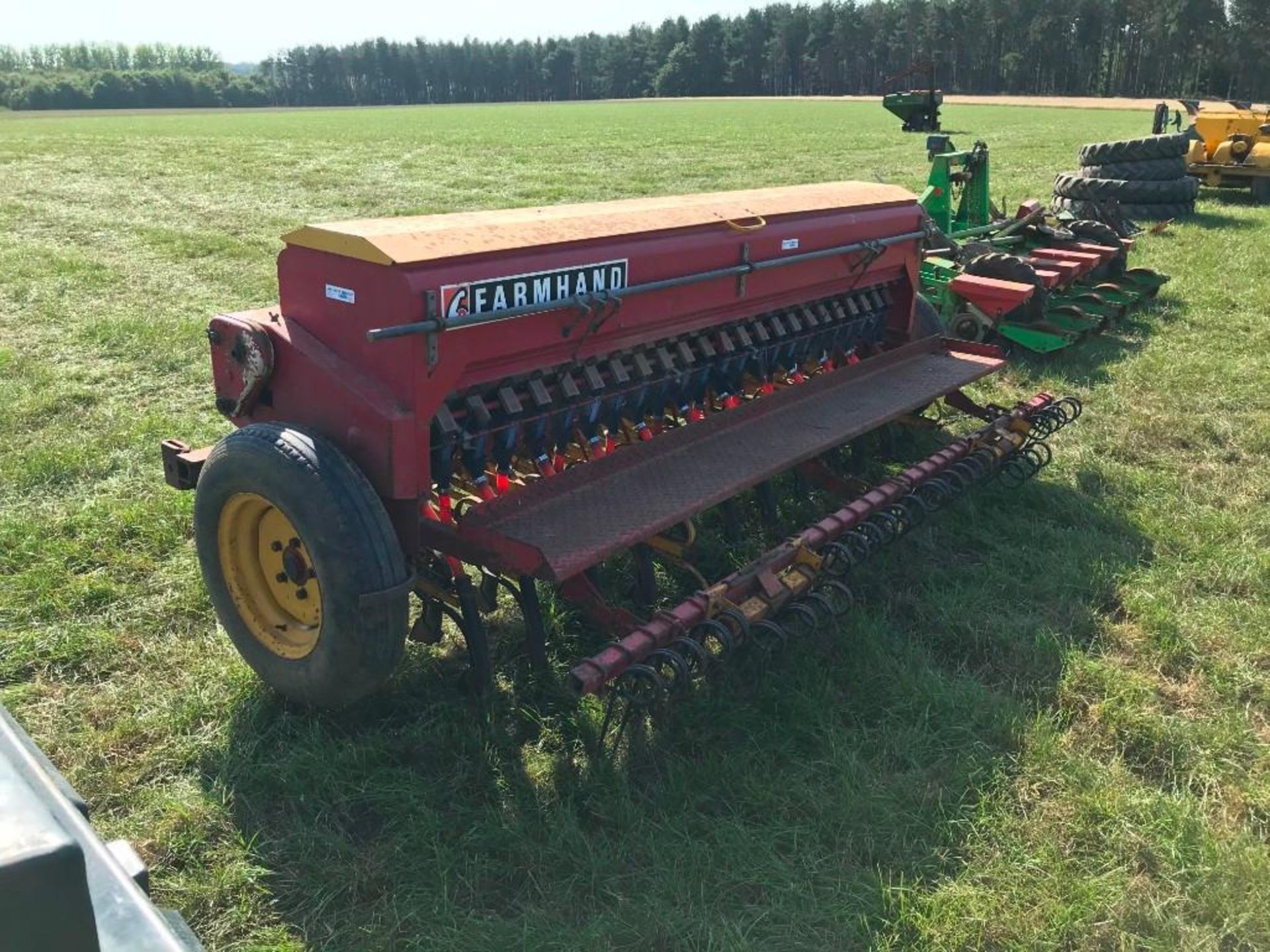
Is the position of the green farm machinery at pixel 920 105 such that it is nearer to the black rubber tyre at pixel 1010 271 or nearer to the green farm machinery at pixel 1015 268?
the green farm machinery at pixel 1015 268

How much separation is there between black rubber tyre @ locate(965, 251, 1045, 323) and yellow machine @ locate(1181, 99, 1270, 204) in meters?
10.1

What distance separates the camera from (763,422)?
4.58 meters

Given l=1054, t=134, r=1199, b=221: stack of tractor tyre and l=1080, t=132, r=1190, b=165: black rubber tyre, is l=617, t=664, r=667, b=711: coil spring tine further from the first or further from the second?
l=1080, t=132, r=1190, b=165: black rubber tyre

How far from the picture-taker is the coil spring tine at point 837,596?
3.78m

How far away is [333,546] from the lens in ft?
10.3

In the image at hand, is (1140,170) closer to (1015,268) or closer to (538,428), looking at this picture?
(1015,268)

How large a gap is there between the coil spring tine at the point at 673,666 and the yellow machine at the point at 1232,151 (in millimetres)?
15442

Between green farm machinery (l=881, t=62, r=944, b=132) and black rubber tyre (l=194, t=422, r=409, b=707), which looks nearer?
black rubber tyre (l=194, t=422, r=409, b=707)

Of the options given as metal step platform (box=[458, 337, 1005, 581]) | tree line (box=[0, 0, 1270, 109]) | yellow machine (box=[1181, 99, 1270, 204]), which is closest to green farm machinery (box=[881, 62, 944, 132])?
yellow machine (box=[1181, 99, 1270, 204])

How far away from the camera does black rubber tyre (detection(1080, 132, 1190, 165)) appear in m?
11.9

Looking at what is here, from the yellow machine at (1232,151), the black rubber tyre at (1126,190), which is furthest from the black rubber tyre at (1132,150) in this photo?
the yellow machine at (1232,151)

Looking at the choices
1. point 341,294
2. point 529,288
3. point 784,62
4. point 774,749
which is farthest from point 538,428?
point 784,62

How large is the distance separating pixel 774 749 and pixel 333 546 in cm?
157

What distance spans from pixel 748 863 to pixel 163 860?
5.55 ft
